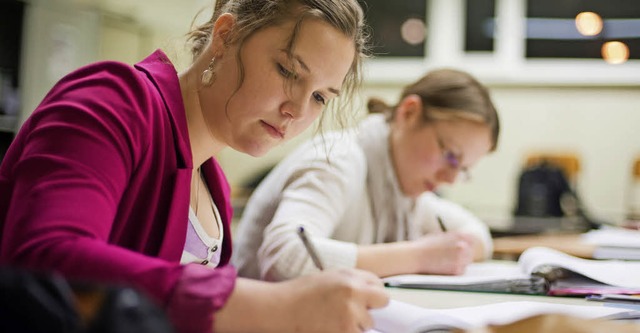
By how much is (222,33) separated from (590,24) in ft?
15.6

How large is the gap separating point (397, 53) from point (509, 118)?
101 cm

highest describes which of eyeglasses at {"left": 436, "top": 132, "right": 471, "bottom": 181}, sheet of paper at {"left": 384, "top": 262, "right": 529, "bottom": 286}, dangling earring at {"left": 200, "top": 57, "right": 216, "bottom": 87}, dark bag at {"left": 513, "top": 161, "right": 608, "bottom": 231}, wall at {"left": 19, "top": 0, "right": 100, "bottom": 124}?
wall at {"left": 19, "top": 0, "right": 100, "bottom": 124}

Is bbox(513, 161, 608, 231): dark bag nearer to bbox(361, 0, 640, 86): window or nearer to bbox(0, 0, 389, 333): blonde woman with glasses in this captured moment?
bbox(361, 0, 640, 86): window

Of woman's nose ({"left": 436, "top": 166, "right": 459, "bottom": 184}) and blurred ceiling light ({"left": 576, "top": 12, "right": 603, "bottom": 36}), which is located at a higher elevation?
blurred ceiling light ({"left": 576, "top": 12, "right": 603, "bottom": 36})

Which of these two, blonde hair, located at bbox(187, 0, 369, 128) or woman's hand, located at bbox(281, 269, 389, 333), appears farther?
blonde hair, located at bbox(187, 0, 369, 128)

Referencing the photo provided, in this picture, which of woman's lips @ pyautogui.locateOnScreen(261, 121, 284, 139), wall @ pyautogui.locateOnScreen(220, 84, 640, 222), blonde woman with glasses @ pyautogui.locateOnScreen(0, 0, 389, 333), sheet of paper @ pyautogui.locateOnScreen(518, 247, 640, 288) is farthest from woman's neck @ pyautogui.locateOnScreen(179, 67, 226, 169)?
wall @ pyautogui.locateOnScreen(220, 84, 640, 222)

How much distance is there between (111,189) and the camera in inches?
26.2

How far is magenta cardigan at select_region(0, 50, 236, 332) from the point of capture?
1.82ft

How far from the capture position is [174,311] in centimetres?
53

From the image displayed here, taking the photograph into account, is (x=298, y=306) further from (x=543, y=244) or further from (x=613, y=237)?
(x=613, y=237)

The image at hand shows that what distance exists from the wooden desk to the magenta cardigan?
1221 millimetres

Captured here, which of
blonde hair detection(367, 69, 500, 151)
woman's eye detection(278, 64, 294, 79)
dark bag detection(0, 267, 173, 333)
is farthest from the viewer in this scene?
blonde hair detection(367, 69, 500, 151)

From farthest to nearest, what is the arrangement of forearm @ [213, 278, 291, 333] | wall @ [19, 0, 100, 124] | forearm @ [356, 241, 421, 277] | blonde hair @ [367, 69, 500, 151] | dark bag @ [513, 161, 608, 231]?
1. dark bag @ [513, 161, 608, 231]
2. wall @ [19, 0, 100, 124]
3. blonde hair @ [367, 69, 500, 151]
4. forearm @ [356, 241, 421, 277]
5. forearm @ [213, 278, 291, 333]

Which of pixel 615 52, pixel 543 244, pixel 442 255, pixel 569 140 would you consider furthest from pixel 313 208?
pixel 615 52
